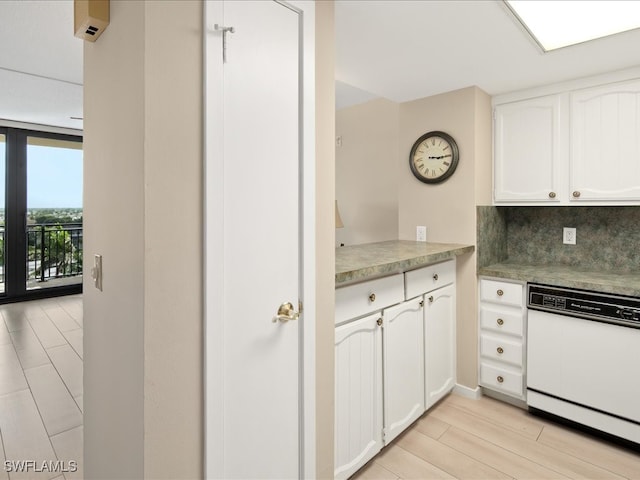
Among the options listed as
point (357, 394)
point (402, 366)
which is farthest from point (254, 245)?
point (402, 366)

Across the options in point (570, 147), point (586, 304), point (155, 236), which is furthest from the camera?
point (570, 147)

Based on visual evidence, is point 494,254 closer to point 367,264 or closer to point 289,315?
point 367,264

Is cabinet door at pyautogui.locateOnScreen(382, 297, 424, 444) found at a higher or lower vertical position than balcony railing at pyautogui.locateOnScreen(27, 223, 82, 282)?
lower

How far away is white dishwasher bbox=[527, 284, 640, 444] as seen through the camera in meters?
2.04

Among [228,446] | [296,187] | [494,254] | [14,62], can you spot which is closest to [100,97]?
[296,187]

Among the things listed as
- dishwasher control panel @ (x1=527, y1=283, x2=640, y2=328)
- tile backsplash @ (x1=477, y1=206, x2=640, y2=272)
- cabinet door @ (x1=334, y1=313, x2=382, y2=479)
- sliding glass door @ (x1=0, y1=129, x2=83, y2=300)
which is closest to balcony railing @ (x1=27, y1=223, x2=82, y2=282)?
sliding glass door @ (x1=0, y1=129, x2=83, y2=300)

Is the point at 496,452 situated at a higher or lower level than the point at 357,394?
lower

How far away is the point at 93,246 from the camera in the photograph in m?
1.38

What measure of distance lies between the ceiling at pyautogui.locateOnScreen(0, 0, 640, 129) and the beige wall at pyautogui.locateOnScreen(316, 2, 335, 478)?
0.28 meters

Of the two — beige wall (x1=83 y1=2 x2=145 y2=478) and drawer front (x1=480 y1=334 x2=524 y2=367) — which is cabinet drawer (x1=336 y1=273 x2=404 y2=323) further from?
drawer front (x1=480 y1=334 x2=524 y2=367)

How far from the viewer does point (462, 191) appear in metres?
2.62

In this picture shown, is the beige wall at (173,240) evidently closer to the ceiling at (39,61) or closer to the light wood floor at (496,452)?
the light wood floor at (496,452)

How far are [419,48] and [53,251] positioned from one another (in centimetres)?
594

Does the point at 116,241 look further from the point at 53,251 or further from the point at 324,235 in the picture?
the point at 53,251
